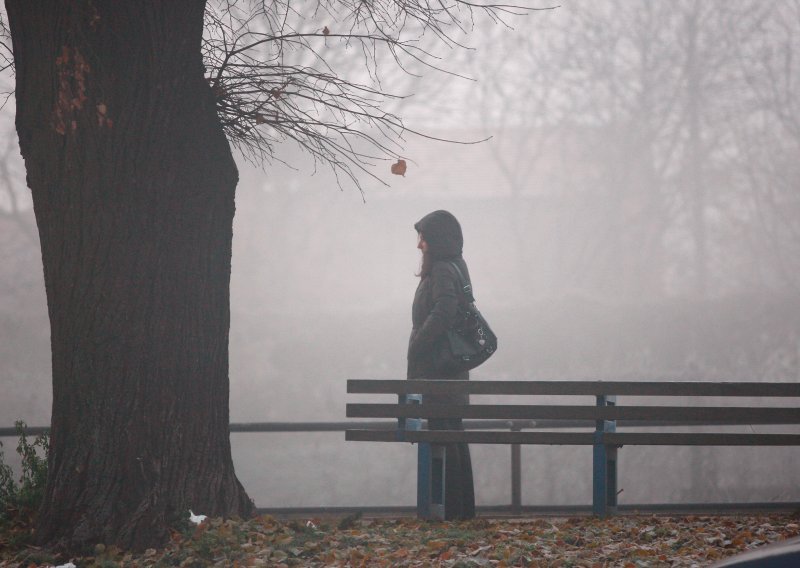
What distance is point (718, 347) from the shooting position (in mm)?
21859

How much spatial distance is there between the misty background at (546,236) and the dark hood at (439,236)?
12123mm

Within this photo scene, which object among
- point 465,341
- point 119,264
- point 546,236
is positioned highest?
point 546,236

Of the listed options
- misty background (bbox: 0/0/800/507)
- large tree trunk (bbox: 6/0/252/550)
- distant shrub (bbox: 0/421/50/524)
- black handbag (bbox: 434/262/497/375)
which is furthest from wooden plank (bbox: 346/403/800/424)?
misty background (bbox: 0/0/800/507)

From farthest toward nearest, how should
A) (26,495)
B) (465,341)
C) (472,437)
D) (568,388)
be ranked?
(465,341)
(568,388)
(472,437)
(26,495)

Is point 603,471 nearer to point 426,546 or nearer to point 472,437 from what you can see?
point 472,437

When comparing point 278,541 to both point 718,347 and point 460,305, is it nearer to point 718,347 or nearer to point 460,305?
point 460,305

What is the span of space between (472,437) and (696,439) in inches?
65.9

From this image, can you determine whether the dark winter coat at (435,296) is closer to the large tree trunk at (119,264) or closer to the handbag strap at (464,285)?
the handbag strap at (464,285)

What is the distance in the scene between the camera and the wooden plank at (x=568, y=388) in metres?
7.11

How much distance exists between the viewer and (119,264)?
19.5 ft

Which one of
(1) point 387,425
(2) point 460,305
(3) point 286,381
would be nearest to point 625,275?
(3) point 286,381

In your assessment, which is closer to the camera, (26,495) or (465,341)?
(26,495)

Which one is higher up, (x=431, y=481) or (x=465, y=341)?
(x=465, y=341)

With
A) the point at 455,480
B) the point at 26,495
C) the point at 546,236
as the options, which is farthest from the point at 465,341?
the point at 546,236
